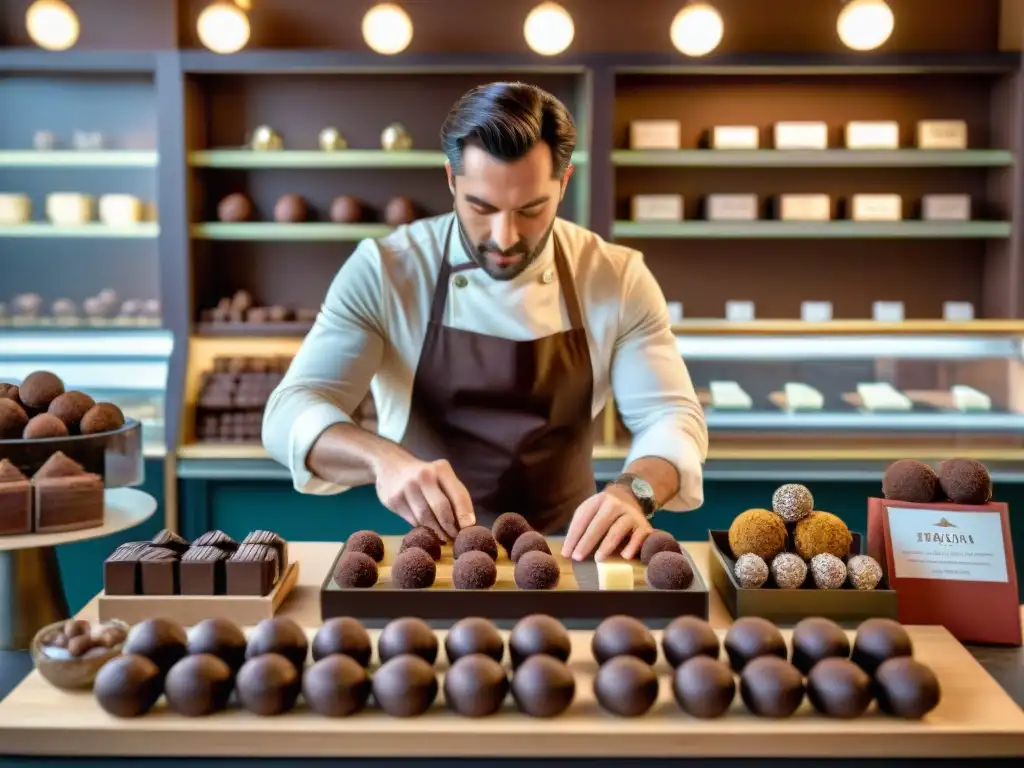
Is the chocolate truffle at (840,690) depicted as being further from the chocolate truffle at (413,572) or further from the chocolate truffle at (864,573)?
the chocolate truffle at (413,572)

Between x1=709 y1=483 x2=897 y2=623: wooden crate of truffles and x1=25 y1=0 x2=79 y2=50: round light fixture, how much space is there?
313 cm

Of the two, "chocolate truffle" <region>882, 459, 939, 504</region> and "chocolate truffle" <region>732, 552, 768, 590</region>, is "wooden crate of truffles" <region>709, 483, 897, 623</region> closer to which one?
"chocolate truffle" <region>732, 552, 768, 590</region>

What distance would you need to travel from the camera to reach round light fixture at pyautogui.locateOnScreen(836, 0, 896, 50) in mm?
3590

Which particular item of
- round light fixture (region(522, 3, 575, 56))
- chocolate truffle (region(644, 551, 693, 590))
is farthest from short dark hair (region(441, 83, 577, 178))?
round light fixture (region(522, 3, 575, 56))

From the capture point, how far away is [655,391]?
2279 millimetres

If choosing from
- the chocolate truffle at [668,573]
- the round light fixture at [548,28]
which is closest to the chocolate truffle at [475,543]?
the chocolate truffle at [668,573]

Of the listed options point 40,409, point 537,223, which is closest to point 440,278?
point 537,223

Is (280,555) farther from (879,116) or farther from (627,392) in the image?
(879,116)

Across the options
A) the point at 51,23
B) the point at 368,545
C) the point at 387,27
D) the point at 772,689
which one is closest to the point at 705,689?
the point at 772,689

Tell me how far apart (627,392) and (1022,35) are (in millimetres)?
2786

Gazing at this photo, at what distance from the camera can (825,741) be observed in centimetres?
→ 115

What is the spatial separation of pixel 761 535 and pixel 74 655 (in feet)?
3.12

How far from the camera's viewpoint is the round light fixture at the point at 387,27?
366 centimetres

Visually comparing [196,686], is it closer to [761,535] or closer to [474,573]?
[474,573]
